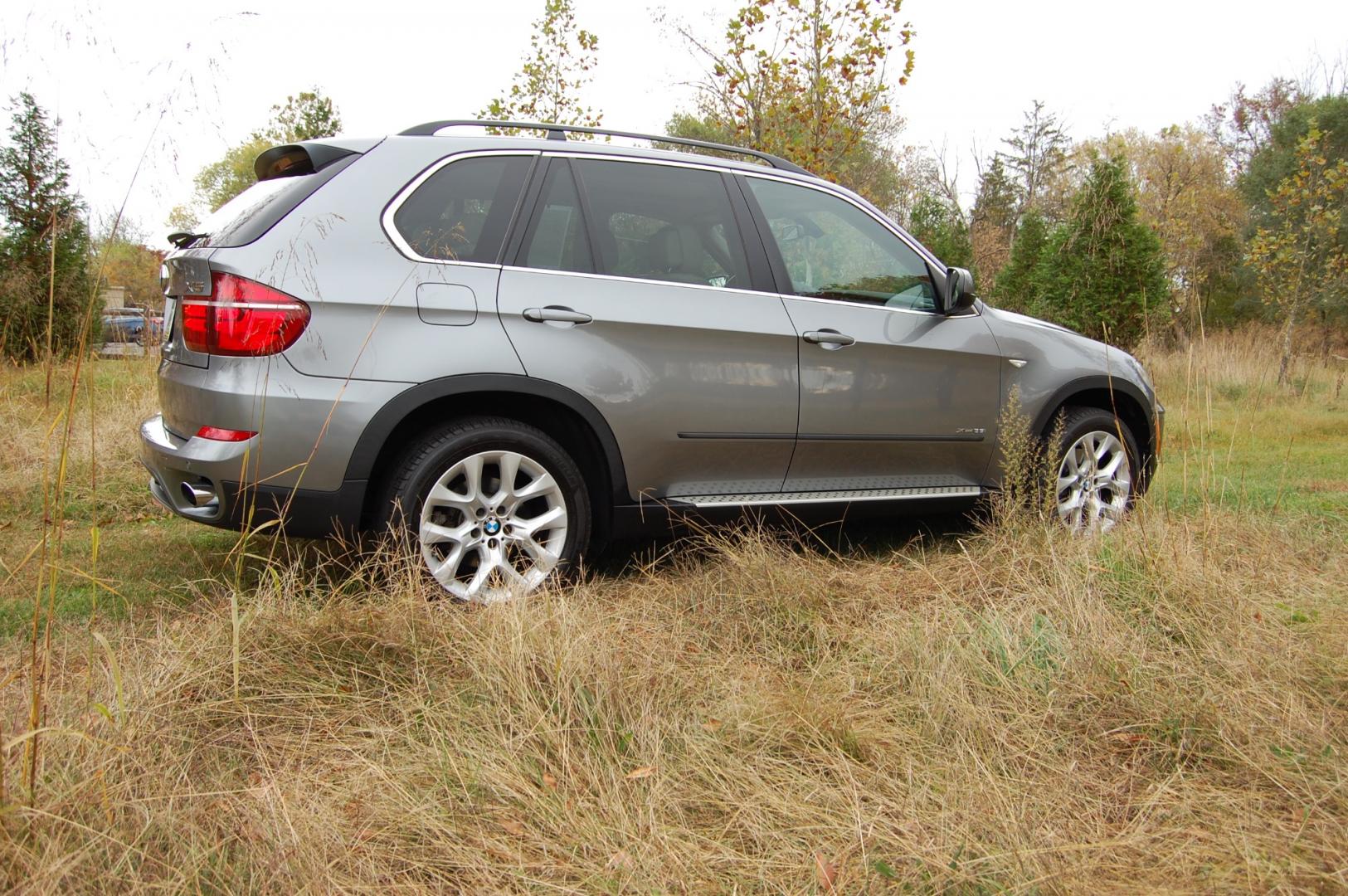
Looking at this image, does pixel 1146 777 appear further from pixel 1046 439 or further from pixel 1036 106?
pixel 1036 106

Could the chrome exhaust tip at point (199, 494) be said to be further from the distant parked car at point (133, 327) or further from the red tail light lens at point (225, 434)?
the distant parked car at point (133, 327)

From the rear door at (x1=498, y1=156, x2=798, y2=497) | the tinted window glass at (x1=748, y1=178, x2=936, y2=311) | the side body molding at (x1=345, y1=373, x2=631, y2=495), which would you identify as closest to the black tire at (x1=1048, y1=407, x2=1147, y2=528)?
the tinted window glass at (x1=748, y1=178, x2=936, y2=311)

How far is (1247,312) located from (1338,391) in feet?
76.9

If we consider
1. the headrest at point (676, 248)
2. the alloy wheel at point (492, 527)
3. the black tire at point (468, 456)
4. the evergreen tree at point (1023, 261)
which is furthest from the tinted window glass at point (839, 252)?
the evergreen tree at point (1023, 261)

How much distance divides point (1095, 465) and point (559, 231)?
289 centimetres

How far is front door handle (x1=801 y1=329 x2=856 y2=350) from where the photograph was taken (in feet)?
13.0

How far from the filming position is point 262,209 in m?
3.30

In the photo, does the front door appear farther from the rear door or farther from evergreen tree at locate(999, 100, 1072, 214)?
evergreen tree at locate(999, 100, 1072, 214)

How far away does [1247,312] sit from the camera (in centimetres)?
3170

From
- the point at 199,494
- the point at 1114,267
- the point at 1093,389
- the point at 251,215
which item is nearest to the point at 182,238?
the point at 251,215

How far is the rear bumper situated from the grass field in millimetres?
207

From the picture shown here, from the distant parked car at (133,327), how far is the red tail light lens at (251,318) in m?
3.96

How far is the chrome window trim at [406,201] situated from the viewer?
3305mm

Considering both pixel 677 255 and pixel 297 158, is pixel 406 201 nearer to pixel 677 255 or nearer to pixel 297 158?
pixel 297 158
